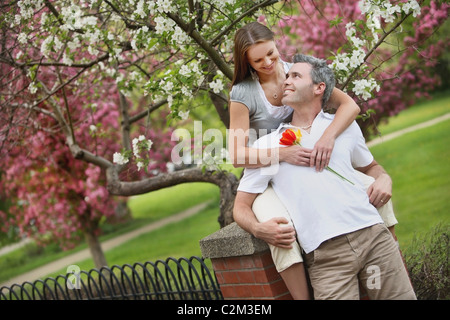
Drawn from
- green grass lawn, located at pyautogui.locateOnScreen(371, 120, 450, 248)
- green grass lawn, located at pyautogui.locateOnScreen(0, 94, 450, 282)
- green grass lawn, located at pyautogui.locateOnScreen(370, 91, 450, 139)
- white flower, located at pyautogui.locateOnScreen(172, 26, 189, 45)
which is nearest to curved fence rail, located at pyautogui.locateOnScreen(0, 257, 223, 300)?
white flower, located at pyautogui.locateOnScreen(172, 26, 189, 45)

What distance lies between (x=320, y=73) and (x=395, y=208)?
8.06 m

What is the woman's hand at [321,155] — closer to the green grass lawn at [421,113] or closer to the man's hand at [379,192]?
the man's hand at [379,192]

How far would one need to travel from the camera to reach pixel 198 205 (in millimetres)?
20125

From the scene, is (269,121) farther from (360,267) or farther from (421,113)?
(421,113)

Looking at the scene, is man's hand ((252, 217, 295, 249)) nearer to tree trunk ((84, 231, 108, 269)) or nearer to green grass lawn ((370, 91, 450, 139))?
tree trunk ((84, 231, 108, 269))

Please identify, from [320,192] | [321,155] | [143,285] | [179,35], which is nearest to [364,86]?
[321,155]

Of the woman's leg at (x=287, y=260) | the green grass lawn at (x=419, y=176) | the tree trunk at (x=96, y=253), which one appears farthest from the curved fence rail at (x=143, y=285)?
the tree trunk at (x=96, y=253)

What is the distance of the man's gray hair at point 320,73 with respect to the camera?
10.5ft

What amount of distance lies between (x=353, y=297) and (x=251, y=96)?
1310mm

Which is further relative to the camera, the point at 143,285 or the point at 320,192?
the point at 143,285

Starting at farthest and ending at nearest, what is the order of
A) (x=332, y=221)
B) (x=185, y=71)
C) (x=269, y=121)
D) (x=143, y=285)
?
(x=143, y=285) → (x=185, y=71) → (x=269, y=121) → (x=332, y=221)

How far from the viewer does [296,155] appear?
3.07m

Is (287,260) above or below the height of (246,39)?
below
